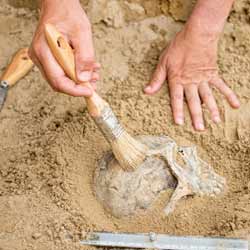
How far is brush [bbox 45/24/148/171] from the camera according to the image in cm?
207

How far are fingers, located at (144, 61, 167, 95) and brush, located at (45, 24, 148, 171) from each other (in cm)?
42

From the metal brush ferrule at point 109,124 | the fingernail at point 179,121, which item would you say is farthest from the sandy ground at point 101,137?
the metal brush ferrule at point 109,124

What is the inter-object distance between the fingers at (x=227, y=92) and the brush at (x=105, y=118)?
543 mm

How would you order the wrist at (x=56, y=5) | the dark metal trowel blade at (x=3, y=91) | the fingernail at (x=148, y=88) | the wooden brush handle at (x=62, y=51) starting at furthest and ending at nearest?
1. the dark metal trowel blade at (x=3, y=91)
2. the fingernail at (x=148, y=88)
3. the wrist at (x=56, y=5)
4. the wooden brush handle at (x=62, y=51)

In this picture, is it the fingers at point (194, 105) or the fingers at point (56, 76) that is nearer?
the fingers at point (56, 76)

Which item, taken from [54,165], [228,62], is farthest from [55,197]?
[228,62]

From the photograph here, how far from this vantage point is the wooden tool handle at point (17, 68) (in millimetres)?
2877

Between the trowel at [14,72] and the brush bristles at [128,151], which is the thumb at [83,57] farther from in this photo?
the trowel at [14,72]

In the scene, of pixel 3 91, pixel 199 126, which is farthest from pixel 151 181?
pixel 3 91

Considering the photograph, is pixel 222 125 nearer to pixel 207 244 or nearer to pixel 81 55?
pixel 207 244

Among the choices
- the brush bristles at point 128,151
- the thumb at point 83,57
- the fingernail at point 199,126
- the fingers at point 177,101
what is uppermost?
the thumb at point 83,57

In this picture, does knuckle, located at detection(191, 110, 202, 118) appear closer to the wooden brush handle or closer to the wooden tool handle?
the wooden brush handle

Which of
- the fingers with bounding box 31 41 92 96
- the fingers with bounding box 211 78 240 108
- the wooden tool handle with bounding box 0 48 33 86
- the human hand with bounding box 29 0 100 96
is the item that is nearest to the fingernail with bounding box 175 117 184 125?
the fingers with bounding box 211 78 240 108

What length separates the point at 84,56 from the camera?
83.4 inches
